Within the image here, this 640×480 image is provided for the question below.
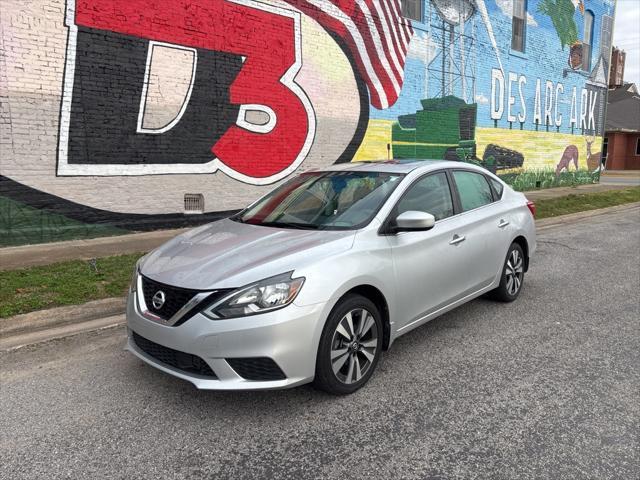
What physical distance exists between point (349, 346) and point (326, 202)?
133cm

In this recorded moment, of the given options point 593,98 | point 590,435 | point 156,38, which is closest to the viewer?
point 590,435

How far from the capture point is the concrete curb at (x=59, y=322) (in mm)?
4348

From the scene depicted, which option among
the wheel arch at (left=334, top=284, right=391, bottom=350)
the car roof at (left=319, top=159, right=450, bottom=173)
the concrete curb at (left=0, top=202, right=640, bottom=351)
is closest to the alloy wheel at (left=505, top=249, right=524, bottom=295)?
the car roof at (left=319, top=159, right=450, bottom=173)

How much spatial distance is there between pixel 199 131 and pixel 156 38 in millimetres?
1722

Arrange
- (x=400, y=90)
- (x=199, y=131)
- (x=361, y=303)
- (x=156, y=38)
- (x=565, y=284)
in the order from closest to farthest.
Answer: (x=361, y=303) < (x=565, y=284) < (x=156, y=38) < (x=199, y=131) < (x=400, y=90)

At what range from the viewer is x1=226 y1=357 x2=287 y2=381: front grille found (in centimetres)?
289

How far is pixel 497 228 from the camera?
493cm

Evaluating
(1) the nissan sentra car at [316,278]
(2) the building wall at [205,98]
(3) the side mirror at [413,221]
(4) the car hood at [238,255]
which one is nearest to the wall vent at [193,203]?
(2) the building wall at [205,98]

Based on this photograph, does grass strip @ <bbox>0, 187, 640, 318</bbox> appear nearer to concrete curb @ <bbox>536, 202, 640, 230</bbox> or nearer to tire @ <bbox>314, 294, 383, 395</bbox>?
→ tire @ <bbox>314, 294, 383, 395</bbox>

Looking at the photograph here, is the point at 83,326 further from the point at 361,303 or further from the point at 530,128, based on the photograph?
the point at 530,128

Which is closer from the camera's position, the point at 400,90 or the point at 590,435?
the point at 590,435

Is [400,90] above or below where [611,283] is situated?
above

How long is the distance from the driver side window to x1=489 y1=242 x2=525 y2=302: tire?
1206 mm

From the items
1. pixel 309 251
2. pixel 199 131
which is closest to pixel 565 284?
pixel 309 251
